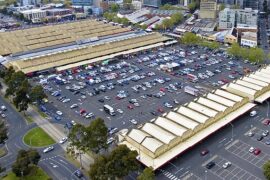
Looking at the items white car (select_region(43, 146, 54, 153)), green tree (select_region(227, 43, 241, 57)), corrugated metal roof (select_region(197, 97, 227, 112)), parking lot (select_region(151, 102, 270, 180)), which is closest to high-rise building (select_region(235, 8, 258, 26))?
green tree (select_region(227, 43, 241, 57))

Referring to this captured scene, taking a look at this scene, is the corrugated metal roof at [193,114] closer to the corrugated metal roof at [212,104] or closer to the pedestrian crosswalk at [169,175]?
the corrugated metal roof at [212,104]

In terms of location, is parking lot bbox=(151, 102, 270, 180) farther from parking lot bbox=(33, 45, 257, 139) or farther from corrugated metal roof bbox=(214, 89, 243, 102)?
parking lot bbox=(33, 45, 257, 139)

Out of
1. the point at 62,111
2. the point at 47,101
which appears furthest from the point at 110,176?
the point at 47,101

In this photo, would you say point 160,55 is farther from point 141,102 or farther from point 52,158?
point 52,158

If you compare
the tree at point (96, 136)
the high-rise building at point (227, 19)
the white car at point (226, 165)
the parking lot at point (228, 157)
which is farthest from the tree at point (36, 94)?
the high-rise building at point (227, 19)

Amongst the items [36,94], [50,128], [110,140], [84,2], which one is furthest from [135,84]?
[84,2]

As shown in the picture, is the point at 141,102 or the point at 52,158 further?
the point at 141,102

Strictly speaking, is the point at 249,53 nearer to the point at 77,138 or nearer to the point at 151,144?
the point at 151,144
